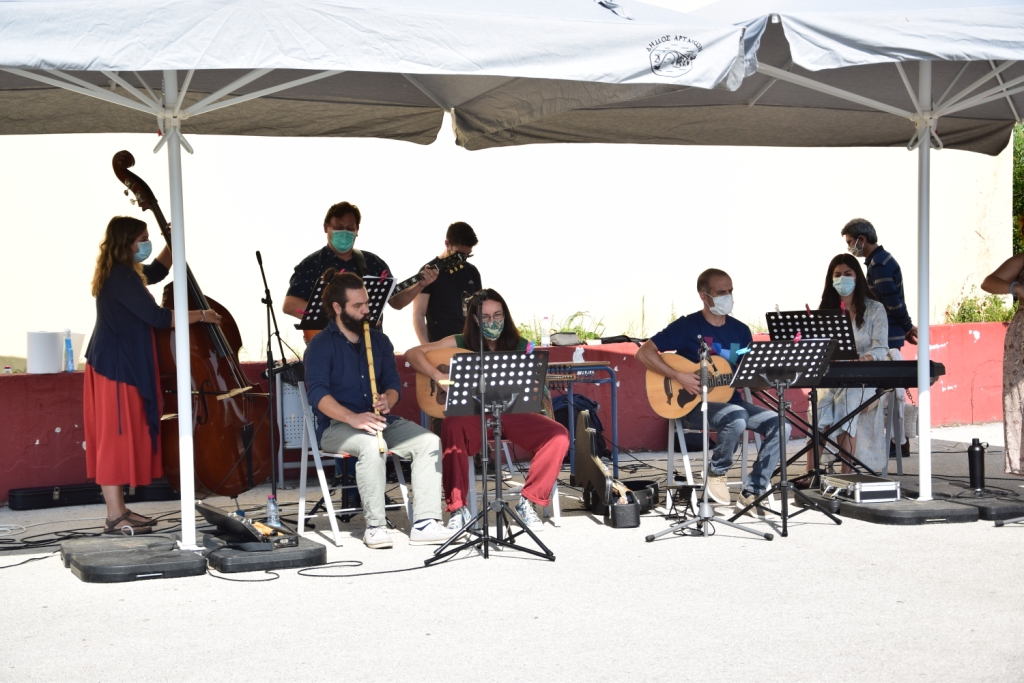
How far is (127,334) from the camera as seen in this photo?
607 centimetres

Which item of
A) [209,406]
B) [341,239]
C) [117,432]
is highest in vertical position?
[341,239]

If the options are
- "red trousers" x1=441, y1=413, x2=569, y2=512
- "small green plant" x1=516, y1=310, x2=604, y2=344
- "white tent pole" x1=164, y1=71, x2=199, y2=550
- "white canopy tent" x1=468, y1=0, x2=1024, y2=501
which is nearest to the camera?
"white canopy tent" x1=468, y1=0, x2=1024, y2=501

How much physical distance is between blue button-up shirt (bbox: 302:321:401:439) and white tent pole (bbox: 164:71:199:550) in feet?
2.39

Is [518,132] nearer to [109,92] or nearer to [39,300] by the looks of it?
[109,92]

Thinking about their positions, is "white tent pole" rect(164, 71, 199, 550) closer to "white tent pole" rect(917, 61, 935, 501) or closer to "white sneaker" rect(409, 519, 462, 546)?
"white sneaker" rect(409, 519, 462, 546)

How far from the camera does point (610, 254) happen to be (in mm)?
10789

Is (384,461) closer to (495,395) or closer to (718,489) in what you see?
(495,395)

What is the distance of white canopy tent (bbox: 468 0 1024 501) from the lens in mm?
5367

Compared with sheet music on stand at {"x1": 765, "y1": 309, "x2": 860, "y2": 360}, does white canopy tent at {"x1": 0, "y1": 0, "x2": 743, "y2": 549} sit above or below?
above

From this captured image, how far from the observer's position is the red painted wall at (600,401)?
7.31m

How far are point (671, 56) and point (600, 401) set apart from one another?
14.2 ft

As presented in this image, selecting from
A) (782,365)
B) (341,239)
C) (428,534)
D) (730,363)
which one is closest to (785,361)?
(782,365)

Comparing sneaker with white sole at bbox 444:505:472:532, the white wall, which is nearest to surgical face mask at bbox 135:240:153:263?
sneaker with white sole at bbox 444:505:472:532

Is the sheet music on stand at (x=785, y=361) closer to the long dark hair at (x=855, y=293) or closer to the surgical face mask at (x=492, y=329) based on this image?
the surgical face mask at (x=492, y=329)
